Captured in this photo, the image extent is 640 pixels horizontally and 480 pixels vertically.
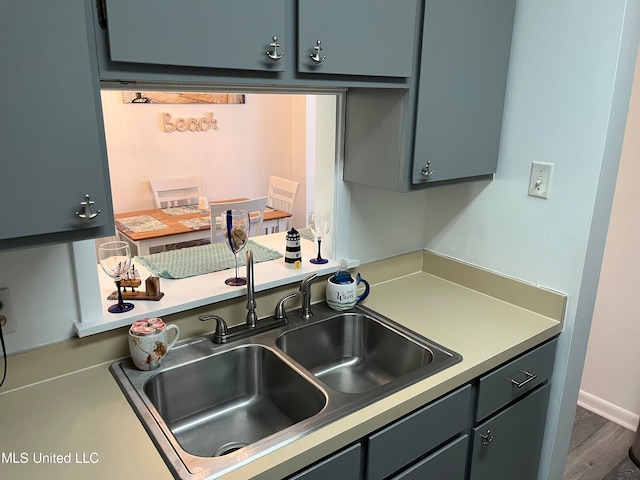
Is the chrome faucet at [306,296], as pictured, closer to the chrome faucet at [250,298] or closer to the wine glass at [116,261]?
the chrome faucet at [250,298]

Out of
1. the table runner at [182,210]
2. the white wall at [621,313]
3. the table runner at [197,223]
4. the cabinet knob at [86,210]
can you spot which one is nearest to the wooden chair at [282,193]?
the table runner at [182,210]

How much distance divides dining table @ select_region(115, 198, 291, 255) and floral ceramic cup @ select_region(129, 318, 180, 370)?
6.08ft

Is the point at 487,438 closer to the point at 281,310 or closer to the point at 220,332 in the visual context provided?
the point at 281,310

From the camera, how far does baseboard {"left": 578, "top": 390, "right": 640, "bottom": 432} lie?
2.41 metres

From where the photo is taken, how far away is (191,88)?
1.23m

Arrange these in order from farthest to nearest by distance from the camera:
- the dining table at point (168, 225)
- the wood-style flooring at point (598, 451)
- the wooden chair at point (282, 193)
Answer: the wooden chair at point (282, 193)
the dining table at point (168, 225)
the wood-style flooring at point (598, 451)

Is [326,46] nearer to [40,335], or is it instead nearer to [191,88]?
[191,88]

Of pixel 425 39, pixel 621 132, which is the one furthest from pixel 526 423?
pixel 425 39

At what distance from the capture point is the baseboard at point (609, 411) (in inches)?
94.7

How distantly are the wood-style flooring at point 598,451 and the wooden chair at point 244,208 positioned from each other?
1.90m

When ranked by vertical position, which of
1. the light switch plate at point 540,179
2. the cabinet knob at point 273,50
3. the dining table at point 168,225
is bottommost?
the dining table at point 168,225

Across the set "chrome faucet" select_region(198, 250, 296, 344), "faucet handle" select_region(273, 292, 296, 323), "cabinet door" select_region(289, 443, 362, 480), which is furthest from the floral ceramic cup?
"cabinet door" select_region(289, 443, 362, 480)

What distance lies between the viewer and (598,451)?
2.25 meters

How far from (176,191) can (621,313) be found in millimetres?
3295
